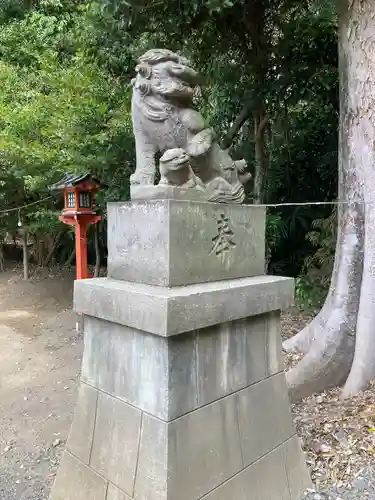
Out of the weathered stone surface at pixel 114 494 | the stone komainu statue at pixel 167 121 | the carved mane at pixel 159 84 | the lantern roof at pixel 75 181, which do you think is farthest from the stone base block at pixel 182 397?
the lantern roof at pixel 75 181

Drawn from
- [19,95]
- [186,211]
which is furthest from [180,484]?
[19,95]

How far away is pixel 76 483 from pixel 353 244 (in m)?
3.04

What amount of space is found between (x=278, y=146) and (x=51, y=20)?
6140 millimetres

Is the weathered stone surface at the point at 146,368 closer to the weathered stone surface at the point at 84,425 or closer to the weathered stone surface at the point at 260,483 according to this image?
the weathered stone surface at the point at 84,425

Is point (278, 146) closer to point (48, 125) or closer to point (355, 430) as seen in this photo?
point (48, 125)

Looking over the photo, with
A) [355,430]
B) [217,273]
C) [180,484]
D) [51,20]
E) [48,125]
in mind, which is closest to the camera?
[180,484]

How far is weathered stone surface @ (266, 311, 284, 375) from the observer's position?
2.62 m

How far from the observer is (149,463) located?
206 cm

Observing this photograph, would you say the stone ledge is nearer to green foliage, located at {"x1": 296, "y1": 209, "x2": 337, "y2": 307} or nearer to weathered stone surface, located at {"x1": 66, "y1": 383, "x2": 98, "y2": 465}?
weathered stone surface, located at {"x1": 66, "y1": 383, "x2": 98, "y2": 465}

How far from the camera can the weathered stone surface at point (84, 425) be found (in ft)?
7.93

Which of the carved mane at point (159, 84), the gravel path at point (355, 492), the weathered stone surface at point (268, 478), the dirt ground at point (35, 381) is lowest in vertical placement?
the dirt ground at point (35, 381)

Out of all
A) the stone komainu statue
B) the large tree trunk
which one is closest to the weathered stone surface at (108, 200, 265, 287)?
the stone komainu statue

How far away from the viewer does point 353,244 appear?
3953mm

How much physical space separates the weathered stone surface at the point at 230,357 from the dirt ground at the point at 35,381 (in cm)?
155
